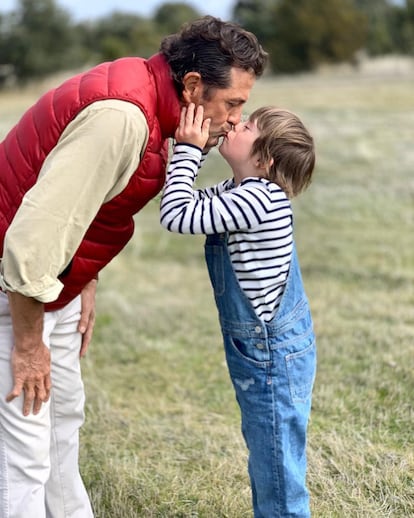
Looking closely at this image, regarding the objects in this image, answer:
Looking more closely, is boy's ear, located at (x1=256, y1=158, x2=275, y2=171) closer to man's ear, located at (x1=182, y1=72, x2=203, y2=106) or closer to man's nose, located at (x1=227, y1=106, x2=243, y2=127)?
man's nose, located at (x1=227, y1=106, x2=243, y2=127)

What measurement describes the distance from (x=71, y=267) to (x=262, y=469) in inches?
36.7

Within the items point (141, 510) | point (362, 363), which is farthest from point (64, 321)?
point (362, 363)

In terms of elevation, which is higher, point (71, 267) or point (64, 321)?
point (71, 267)

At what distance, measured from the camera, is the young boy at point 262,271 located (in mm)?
2449

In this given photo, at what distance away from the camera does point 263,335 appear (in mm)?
Answer: 2566

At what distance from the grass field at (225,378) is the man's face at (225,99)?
5.58 ft

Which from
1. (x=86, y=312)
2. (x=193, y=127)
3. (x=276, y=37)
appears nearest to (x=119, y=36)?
(x=276, y=37)

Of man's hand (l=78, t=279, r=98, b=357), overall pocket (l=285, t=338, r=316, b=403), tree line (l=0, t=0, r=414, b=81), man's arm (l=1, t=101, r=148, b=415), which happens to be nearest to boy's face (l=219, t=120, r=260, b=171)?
man's arm (l=1, t=101, r=148, b=415)

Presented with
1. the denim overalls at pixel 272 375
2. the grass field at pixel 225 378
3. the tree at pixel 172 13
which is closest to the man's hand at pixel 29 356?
the denim overalls at pixel 272 375

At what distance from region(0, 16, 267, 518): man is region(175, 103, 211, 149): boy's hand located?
2 centimetres

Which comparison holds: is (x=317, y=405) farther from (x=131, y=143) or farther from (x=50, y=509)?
(x=131, y=143)

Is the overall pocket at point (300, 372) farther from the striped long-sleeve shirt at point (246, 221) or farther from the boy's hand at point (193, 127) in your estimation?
the boy's hand at point (193, 127)

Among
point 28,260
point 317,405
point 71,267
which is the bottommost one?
point 317,405

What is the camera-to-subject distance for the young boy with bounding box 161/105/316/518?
8.04ft
